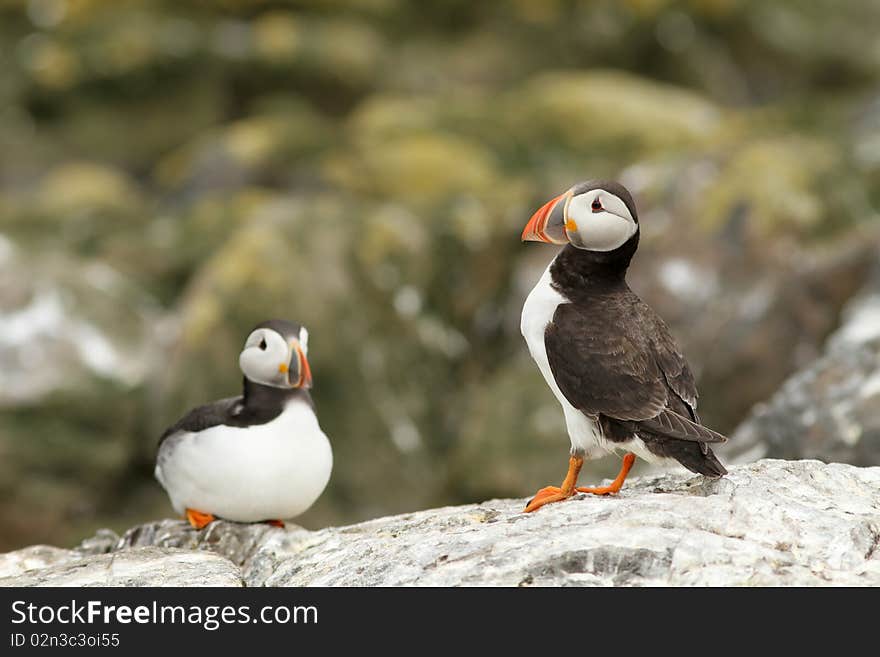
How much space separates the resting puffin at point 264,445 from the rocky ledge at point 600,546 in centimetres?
31

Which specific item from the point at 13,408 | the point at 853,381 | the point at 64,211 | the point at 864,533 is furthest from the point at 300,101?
the point at 864,533

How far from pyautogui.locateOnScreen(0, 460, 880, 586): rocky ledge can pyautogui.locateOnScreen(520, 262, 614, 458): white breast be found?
261 mm

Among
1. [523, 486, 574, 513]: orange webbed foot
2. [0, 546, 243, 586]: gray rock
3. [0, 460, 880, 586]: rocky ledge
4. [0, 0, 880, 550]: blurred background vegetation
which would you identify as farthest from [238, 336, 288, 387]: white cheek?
[0, 0, 880, 550]: blurred background vegetation

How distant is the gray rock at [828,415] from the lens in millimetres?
7348

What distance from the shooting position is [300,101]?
21.8 metres

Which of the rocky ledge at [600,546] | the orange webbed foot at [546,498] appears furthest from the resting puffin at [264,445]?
the orange webbed foot at [546,498]

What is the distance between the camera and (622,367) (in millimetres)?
5094

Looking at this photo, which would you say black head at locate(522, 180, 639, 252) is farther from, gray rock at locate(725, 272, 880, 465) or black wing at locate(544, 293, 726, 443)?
gray rock at locate(725, 272, 880, 465)

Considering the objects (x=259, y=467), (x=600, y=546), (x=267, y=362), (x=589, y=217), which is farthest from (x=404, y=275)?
(x=600, y=546)

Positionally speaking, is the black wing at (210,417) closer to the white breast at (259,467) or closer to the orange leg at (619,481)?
the white breast at (259,467)

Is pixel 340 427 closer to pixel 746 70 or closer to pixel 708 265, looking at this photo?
pixel 708 265

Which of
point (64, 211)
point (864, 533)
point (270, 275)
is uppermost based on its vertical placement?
point (64, 211)

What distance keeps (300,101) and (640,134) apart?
7649 mm
